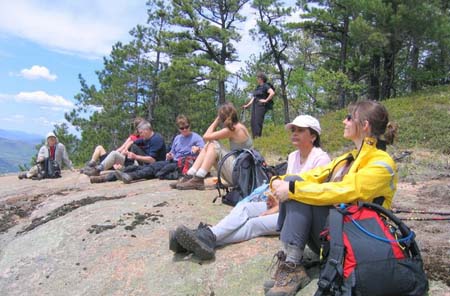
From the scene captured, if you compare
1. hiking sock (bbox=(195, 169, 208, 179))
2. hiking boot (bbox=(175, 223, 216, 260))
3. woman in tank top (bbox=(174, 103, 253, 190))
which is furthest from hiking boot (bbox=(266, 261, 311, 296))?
hiking sock (bbox=(195, 169, 208, 179))

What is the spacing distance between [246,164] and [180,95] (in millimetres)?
24031

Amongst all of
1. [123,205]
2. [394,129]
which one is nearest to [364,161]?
[394,129]

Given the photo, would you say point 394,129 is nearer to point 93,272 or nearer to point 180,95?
point 93,272

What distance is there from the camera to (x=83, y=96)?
28.9 meters

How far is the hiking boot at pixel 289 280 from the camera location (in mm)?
3053

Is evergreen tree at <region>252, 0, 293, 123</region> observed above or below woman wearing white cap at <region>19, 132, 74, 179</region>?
above

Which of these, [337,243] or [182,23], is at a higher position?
[182,23]

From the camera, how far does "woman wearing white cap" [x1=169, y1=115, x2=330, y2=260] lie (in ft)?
13.0

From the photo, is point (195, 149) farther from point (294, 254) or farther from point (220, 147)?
point (294, 254)

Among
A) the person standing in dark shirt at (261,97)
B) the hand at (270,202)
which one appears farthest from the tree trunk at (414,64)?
the hand at (270,202)

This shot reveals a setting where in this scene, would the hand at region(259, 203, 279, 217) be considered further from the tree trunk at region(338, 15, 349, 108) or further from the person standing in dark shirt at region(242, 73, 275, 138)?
the tree trunk at region(338, 15, 349, 108)

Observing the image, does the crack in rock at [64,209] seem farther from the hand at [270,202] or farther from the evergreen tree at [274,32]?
the evergreen tree at [274,32]

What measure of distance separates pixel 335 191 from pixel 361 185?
0.16 meters

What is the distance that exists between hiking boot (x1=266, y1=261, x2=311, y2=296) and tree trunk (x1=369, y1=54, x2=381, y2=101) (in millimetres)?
18694
